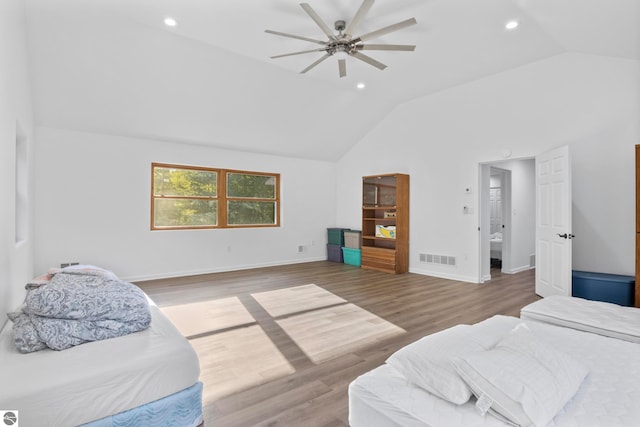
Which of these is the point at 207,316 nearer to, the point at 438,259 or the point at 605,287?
the point at 438,259

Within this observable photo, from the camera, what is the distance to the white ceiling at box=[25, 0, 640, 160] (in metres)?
3.27

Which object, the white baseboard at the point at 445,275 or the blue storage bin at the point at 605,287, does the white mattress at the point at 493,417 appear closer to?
the blue storage bin at the point at 605,287

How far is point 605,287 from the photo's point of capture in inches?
146

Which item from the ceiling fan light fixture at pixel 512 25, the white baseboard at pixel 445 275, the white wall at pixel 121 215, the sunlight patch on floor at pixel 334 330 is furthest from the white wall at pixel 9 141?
the white baseboard at pixel 445 275

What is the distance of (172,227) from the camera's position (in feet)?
19.1

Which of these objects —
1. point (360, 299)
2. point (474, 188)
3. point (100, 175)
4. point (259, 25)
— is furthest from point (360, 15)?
point (100, 175)

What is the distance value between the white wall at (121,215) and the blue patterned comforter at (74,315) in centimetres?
360

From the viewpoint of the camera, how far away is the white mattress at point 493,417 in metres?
1.10

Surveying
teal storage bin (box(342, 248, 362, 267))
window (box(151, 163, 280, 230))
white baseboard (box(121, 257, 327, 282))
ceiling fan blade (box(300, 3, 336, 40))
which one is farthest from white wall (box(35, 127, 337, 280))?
ceiling fan blade (box(300, 3, 336, 40))

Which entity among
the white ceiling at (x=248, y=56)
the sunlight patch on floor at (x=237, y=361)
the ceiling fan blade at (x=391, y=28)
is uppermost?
the white ceiling at (x=248, y=56)

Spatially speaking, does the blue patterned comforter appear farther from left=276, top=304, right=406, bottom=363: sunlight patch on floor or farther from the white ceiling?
the white ceiling

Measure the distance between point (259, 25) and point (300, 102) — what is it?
85.0 inches

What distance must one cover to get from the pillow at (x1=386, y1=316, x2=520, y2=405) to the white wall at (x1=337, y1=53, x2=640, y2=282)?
363 centimetres

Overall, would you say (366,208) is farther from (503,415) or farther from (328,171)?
(503,415)
